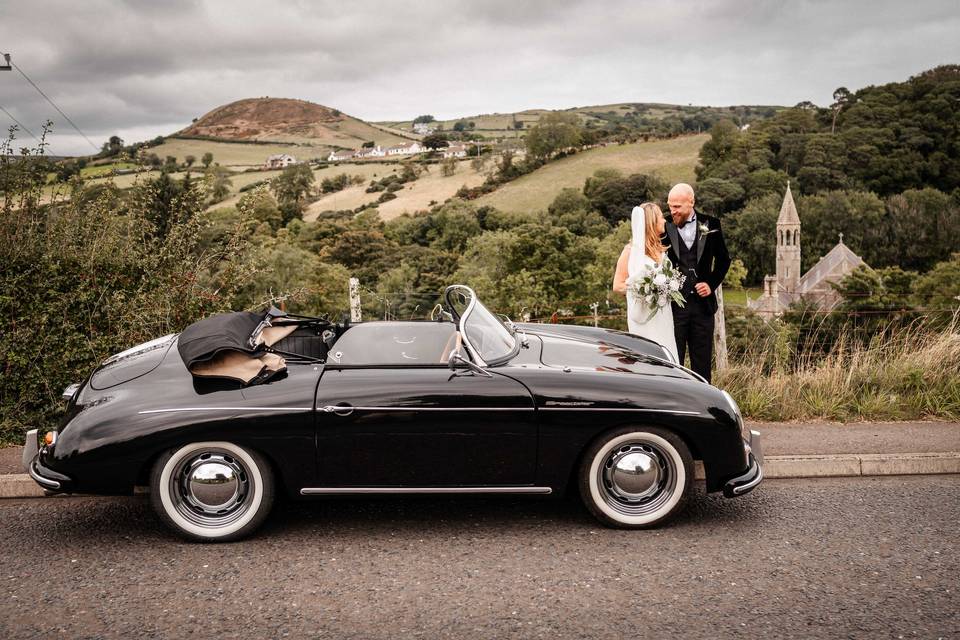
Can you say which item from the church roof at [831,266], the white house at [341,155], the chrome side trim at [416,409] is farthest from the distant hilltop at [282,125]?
the chrome side trim at [416,409]

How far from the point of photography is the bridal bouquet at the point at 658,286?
19.7 feet

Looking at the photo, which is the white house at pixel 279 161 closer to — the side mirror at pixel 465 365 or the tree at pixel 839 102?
the tree at pixel 839 102

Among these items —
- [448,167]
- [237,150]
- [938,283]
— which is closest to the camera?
[938,283]

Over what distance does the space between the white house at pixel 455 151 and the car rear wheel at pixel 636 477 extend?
116875 millimetres

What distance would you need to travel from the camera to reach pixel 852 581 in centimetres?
360

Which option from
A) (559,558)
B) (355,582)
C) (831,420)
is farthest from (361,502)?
(831,420)

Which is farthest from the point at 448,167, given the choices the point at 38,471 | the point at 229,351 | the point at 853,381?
the point at 38,471

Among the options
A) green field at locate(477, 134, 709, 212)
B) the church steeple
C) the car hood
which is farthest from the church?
the car hood

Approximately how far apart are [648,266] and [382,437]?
300 cm

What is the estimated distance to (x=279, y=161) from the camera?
10012cm

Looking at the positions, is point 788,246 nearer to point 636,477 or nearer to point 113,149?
point 113,149

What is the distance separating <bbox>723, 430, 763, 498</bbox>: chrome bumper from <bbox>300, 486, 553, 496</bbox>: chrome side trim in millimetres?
1040

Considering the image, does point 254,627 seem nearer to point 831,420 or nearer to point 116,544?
point 116,544

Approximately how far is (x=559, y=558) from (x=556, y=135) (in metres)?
118
